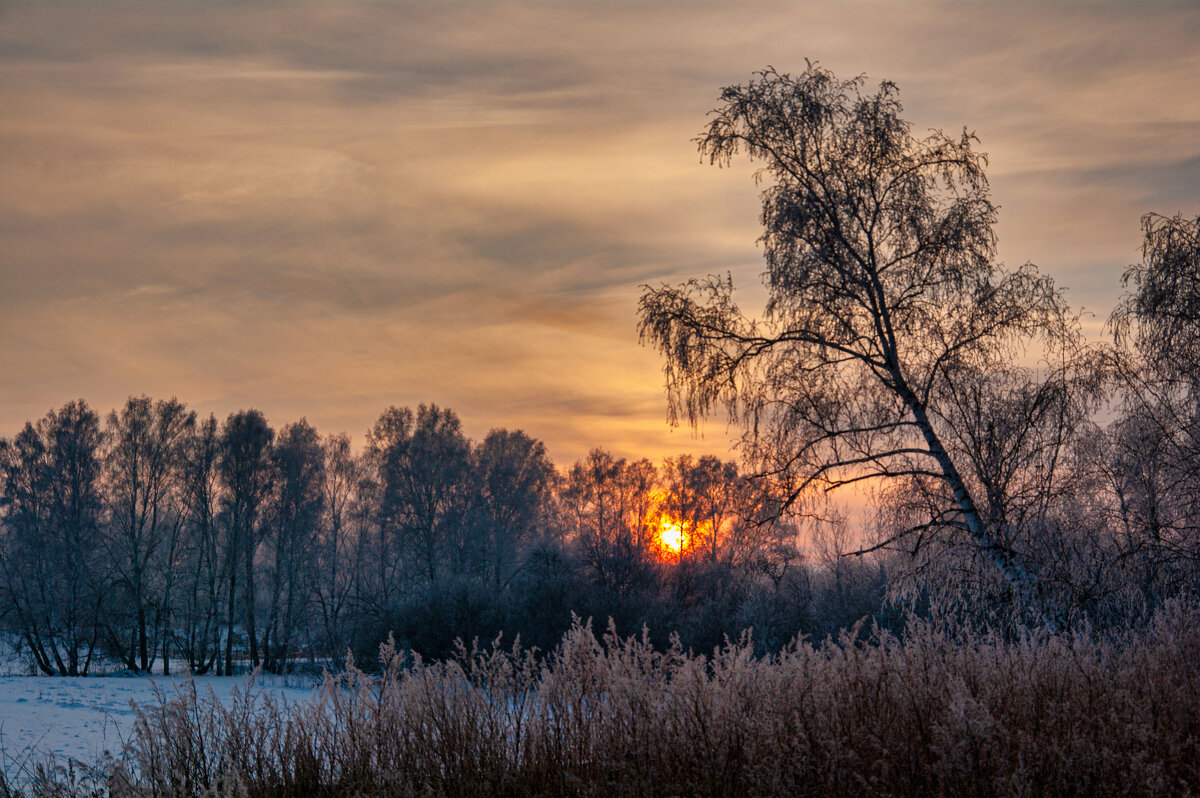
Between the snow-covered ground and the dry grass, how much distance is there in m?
5.19

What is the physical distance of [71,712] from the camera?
25297mm

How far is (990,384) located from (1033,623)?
378cm

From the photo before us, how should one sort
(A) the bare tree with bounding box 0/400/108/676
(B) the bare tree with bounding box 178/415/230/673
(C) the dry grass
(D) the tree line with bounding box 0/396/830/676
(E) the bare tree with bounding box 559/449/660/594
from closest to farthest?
(C) the dry grass
(D) the tree line with bounding box 0/396/830/676
(A) the bare tree with bounding box 0/400/108/676
(B) the bare tree with bounding box 178/415/230/673
(E) the bare tree with bounding box 559/449/660/594

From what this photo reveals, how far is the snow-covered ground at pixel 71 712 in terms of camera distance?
1734 centimetres

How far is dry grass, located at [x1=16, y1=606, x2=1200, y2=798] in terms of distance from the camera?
5.75 metres

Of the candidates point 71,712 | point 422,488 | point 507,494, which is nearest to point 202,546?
point 422,488

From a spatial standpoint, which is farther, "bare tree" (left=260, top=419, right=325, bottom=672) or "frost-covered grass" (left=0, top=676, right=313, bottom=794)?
"bare tree" (left=260, top=419, right=325, bottom=672)

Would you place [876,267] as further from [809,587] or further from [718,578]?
[718,578]

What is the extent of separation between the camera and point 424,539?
47.5 meters

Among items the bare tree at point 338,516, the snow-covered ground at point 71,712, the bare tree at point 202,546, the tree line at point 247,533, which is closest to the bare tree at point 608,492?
the tree line at point 247,533

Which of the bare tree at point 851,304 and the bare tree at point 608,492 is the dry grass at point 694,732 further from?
the bare tree at point 608,492

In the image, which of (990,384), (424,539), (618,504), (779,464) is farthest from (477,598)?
(618,504)

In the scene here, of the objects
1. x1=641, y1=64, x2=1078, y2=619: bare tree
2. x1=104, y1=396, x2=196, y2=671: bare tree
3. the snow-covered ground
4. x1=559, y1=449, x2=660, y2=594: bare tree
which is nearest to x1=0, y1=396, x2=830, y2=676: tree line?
x1=104, y1=396, x2=196, y2=671: bare tree

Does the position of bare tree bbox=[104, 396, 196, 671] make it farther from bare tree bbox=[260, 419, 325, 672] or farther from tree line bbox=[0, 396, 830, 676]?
bare tree bbox=[260, 419, 325, 672]
